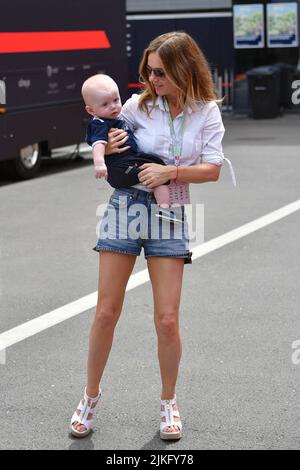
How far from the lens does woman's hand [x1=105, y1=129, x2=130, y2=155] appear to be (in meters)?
4.87

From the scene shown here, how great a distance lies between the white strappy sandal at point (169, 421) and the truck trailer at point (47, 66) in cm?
1105

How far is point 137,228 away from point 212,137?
53cm

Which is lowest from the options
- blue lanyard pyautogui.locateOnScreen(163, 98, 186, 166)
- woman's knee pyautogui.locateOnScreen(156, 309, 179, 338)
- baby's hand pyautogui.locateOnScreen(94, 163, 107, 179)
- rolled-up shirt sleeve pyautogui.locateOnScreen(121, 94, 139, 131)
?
woman's knee pyautogui.locateOnScreen(156, 309, 179, 338)

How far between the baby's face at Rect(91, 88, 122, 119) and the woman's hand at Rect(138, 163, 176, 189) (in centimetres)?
27

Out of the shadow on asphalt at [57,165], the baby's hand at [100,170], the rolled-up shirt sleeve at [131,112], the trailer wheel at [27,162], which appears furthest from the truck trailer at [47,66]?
the baby's hand at [100,170]

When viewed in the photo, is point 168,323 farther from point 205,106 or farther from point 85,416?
point 205,106

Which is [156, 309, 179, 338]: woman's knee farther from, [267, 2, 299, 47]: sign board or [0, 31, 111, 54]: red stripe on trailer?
[267, 2, 299, 47]: sign board

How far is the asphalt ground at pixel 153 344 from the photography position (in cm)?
535

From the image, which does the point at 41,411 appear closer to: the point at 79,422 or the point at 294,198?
the point at 79,422

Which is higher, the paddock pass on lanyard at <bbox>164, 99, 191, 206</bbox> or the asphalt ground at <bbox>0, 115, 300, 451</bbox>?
the paddock pass on lanyard at <bbox>164, 99, 191, 206</bbox>

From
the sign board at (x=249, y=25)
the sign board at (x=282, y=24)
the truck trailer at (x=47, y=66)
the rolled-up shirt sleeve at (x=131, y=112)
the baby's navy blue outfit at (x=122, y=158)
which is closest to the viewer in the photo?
the baby's navy blue outfit at (x=122, y=158)

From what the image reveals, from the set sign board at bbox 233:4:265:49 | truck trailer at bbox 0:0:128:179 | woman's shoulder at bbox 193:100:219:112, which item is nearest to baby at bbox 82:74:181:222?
woman's shoulder at bbox 193:100:219:112

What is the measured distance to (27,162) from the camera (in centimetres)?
1686

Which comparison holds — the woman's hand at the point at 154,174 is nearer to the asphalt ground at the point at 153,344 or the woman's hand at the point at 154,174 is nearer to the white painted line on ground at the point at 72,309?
the asphalt ground at the point at 153,344
